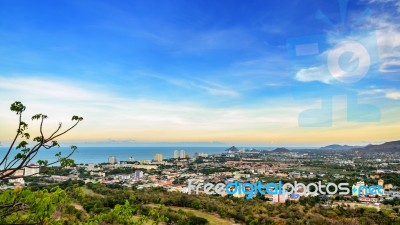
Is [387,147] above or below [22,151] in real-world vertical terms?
below

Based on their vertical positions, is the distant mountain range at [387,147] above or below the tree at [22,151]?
below

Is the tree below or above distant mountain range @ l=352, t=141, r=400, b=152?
above

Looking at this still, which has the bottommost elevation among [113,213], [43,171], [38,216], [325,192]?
[325,192]

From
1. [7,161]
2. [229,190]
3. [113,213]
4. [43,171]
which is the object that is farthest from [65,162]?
[229,190]

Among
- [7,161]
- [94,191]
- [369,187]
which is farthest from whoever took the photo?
[369,187]

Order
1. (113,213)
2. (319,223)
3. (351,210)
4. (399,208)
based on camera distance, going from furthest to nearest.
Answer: (399,208), (351,210), (319,223), (113,213)

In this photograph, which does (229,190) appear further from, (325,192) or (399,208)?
(399,208)

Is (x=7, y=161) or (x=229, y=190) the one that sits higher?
(x=7, y=161)

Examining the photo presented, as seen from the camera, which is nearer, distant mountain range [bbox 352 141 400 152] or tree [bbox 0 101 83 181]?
tree [bbox 0 101 83 181]

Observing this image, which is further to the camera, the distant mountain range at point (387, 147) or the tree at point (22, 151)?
the distant mountain range at point (387, 147)

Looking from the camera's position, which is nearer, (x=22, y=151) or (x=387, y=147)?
(x=22, y=151)

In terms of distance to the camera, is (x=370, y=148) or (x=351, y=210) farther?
(x=370, y=148)
